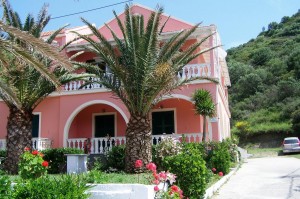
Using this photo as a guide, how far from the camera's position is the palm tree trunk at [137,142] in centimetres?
1173

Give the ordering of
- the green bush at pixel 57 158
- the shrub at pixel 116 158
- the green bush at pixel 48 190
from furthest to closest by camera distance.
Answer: the green bush at pixel 57 158 < the shrub at pixel 116 158 < the green bush at pixel 48 190

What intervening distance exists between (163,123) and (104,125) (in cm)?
346

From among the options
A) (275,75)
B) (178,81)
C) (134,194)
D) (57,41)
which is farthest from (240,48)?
(134,194)

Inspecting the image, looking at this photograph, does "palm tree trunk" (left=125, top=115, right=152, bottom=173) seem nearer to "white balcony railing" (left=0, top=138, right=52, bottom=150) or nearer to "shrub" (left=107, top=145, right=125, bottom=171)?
"shrub" (left=107, top=145, right=125, bottom=171)

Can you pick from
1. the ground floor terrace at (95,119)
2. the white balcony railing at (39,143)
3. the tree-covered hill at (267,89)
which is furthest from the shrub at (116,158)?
the tree-covered hill at (267,89)

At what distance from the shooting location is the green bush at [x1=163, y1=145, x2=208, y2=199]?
8008mm

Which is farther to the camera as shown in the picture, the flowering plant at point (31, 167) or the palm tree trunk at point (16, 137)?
the palm tree trunk at point (16, 137)

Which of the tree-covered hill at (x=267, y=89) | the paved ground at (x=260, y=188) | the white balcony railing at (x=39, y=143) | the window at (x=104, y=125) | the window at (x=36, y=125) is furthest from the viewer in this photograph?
the tree-covered hill at (x=267, y=89)

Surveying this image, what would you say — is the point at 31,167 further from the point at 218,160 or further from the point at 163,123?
the point at 163,123

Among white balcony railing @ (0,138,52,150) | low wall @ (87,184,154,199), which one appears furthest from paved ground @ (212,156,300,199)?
white balcony railing @ (0,138,52,150)

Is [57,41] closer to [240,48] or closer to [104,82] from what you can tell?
[104,82]

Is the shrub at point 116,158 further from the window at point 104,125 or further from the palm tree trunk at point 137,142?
the window at point 104,125

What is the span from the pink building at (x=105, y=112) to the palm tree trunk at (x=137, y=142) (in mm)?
4453

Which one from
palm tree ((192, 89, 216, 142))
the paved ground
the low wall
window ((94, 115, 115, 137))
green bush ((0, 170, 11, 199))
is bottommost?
the paved ground
